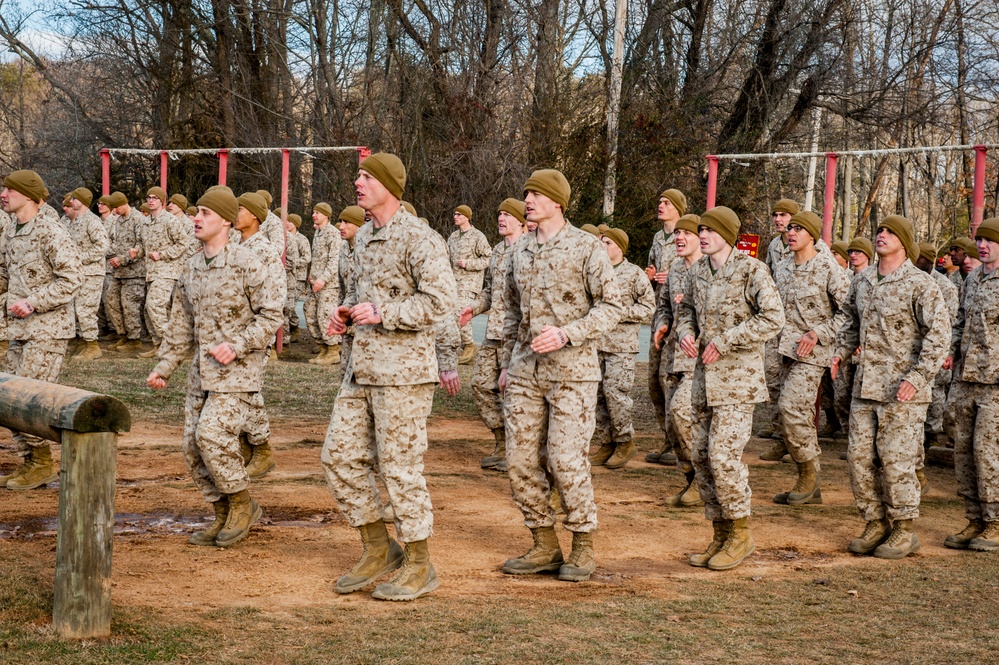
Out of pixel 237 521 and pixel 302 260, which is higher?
pixel 302 260

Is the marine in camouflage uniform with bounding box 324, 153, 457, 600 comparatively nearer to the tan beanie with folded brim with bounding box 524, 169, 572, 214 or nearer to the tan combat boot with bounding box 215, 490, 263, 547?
the tan beanie with folded brim with bounding box 524, 169, 572, 214

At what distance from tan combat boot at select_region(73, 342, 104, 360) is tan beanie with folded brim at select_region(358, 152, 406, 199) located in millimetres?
11419

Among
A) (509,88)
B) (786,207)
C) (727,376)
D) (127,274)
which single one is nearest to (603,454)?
(786,207)

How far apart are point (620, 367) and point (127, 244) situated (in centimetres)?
983

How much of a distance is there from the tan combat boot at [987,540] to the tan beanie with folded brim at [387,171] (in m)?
4.69

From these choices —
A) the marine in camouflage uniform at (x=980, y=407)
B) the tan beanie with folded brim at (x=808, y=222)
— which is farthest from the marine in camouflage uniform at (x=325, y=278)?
the marine in camouflage uniform at (x=980, y=407)

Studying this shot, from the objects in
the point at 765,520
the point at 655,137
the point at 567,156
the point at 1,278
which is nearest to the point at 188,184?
the point at 567,156

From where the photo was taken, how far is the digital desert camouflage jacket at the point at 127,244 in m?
17.6

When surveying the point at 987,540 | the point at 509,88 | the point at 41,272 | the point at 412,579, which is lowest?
the point at 987,540

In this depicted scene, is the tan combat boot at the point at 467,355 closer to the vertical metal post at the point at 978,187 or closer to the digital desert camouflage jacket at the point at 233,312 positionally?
the vertical metal post at the point at 978,187

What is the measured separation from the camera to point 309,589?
650 centimetres

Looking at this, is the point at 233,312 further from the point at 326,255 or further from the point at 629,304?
the point at 326,255

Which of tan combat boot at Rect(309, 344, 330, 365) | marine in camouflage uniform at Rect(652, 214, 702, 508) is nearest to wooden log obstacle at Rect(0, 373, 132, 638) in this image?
marine in camouflage uniform at Rect(652, 214, 702, 508)

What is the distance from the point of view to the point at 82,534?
17.7ft
